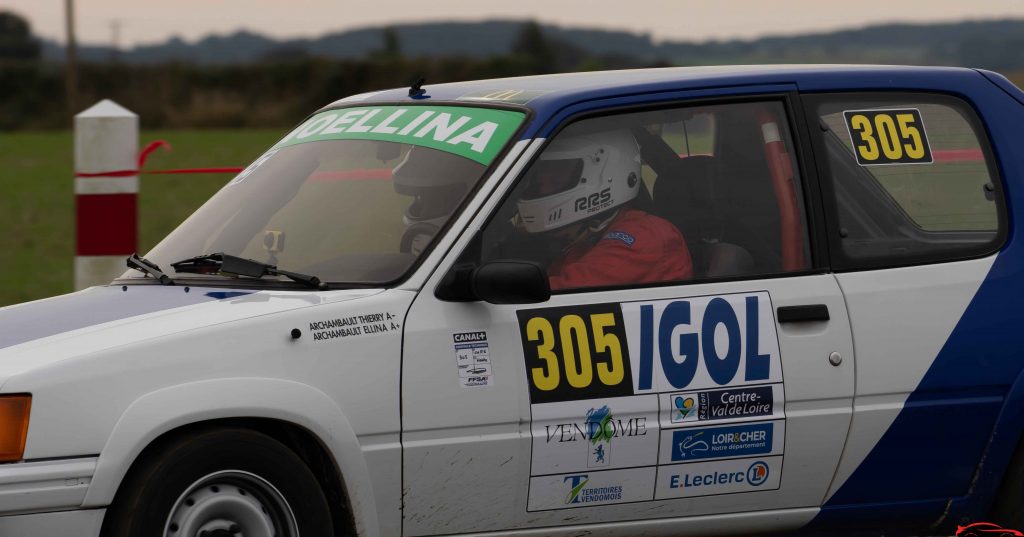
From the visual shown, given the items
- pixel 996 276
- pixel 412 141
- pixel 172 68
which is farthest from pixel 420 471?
pixel 172 68

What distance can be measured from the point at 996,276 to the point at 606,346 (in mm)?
1388

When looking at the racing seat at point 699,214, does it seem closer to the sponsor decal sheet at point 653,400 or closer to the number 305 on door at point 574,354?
the sponsor decal sheet at point 653,400

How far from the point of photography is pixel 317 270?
4.92 metres

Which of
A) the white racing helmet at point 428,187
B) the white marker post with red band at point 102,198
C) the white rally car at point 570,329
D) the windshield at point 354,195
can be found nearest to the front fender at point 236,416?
the white rally car at point 570,329

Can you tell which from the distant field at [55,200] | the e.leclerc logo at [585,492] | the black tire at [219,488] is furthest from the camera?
the distant field at [55,200]

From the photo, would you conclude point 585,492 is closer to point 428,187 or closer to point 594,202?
point 594,202

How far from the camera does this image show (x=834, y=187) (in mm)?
5316

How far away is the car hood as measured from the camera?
14.5ft

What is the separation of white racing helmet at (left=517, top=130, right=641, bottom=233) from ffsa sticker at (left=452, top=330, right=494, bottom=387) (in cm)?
43

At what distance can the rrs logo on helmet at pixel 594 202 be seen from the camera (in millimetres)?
5074

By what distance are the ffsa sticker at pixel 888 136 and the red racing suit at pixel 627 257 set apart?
2.42 feet

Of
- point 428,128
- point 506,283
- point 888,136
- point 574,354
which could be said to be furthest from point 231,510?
point 888,136

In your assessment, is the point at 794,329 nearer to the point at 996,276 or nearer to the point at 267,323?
the point at 996,276

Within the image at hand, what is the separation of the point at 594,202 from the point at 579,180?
86 mm
